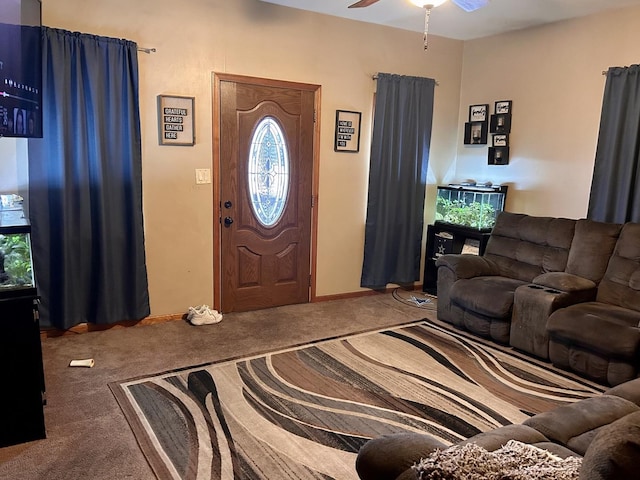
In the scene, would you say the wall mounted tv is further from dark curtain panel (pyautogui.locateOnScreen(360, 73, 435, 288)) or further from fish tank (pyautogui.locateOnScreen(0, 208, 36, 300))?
dark curtain panel (pyautogui.locateOnScreen(360, 73, 435, 288))

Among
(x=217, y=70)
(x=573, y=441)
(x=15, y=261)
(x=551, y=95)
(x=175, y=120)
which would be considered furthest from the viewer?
(x=551, y=95)

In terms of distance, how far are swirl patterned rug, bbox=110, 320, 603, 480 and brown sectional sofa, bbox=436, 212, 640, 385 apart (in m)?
0.17

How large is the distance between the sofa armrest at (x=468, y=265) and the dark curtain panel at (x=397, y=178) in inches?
33.6

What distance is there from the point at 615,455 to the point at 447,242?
432cm

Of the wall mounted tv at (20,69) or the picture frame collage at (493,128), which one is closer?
the wall mounted tv at (20,69)

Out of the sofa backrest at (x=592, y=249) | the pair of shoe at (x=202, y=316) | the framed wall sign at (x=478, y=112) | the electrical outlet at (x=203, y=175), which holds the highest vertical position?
the framed wall sign at (x=478, y=112)

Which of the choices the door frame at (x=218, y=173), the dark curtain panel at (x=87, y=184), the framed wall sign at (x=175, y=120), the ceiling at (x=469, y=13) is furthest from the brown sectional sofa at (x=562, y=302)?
the dark curtain panel at (x=87, y=184)

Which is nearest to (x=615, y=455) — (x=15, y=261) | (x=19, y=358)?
(x=19, y=358)

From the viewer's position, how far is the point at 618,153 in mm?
4121

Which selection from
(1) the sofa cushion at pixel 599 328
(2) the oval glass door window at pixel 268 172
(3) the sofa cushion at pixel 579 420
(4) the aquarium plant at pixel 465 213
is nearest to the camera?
(3) the sofa cushion at pixel 579 420

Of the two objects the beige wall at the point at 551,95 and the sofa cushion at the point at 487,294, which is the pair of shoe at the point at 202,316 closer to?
the sofa cushion at the point at 487,294

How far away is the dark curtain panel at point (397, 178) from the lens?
16.5 ft

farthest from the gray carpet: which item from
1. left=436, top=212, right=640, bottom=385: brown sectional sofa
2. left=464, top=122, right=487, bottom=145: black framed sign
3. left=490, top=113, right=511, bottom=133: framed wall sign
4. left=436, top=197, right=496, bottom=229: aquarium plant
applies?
left=490, top=113, right=511, bottom=133: framed wall sign

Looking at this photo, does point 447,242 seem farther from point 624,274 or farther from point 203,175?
point 203,175
